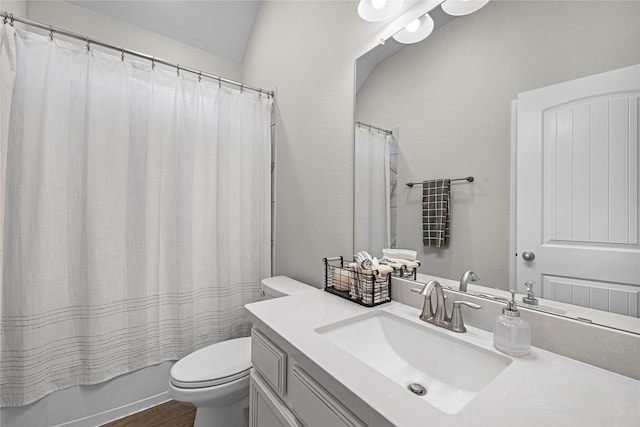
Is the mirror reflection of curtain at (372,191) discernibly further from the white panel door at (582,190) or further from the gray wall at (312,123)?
the white panel door at (582,190)

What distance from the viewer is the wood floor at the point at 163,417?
1486 millimetres

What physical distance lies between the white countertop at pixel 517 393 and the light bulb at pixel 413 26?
3.66 ft

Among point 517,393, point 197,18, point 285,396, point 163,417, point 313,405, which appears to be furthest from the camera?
point 197,18

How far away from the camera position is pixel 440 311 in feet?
2.83

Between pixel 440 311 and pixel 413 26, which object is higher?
pixel 413 26

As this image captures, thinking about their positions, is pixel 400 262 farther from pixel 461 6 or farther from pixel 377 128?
pixel 461 6

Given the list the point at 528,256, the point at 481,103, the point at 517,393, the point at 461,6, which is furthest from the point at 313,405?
the point at 461,6

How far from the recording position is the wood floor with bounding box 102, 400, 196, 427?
1.49m

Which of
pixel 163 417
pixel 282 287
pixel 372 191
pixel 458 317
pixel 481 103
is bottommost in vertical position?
pixel 163 417

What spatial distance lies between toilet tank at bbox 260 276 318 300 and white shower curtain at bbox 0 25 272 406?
262mm

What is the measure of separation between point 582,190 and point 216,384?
147cm

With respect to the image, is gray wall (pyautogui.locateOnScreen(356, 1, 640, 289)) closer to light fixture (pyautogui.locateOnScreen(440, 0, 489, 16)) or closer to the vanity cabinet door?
light fixture (pyautogui.locateOnScreen(440, 0, 489, 16))

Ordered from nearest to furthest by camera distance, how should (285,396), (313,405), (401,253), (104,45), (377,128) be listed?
1. (313,405)
2. (285,396)
3. (401,253)
4. (377,128)
5. (104,45)

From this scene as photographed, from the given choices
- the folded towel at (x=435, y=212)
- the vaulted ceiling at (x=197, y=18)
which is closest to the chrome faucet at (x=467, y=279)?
the folded towel at (x=435, y=212)
